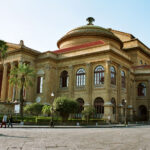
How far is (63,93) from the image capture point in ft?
141

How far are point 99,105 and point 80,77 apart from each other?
6652mm

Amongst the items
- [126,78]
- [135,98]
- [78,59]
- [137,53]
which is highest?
[137,53]

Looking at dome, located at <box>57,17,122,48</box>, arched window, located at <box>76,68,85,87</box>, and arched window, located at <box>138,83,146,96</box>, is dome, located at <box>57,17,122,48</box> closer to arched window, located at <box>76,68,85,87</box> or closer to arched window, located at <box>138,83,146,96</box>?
arched window, located at <box>76,68,85,87</box>

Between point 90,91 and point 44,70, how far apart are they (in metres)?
10.7

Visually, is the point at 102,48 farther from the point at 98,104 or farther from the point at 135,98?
the point at 135,98

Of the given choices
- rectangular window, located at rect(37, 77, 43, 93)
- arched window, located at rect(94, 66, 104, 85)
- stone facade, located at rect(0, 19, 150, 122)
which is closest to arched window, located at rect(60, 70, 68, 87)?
stone facade, located at rect(0, 19, 150, 122)

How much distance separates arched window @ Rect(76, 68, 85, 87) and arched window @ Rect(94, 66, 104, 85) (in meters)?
2.56

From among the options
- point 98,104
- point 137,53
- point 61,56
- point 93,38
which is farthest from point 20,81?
point 137,53

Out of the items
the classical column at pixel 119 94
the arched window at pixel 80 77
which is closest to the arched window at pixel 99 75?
the arched window at pixel 80 77

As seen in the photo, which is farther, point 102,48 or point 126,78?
point 126,78

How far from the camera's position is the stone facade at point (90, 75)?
3847 centimetres

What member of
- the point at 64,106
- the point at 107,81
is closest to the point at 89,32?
the point at 107,81

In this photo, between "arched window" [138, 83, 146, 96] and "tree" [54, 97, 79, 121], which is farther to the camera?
"arched window" [138, 83, 146, 96]

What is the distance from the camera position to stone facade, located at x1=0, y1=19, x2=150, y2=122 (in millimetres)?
38469
